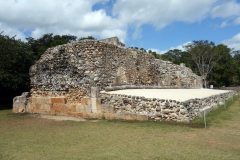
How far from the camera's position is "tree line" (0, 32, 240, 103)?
640 inches

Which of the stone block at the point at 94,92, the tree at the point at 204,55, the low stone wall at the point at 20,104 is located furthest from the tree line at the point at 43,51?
the stone block at the point at 94,92

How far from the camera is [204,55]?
34.6 m

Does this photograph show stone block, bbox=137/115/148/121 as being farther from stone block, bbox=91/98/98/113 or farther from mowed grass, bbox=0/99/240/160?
stone block, bbox=91/98/98/113

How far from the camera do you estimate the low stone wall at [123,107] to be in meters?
7.43

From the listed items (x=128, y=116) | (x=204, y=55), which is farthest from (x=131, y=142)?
(x=204, y=55)

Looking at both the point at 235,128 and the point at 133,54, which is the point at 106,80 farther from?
the point at 235,128

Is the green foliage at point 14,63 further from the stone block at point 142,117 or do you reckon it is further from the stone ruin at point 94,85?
the stone block at point 142,117

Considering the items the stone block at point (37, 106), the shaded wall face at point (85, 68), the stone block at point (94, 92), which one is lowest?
the stone block at point (37, 106)

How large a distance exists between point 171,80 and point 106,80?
719 cm

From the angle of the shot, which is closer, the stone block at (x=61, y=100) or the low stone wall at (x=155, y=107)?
the low stone wall at (x=155, y=107)

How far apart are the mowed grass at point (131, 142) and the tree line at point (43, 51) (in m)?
10.7

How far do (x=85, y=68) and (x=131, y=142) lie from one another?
5.83 meters

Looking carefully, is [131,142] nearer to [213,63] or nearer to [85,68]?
[85,68]

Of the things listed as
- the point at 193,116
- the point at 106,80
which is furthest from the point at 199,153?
the point at 106,80
